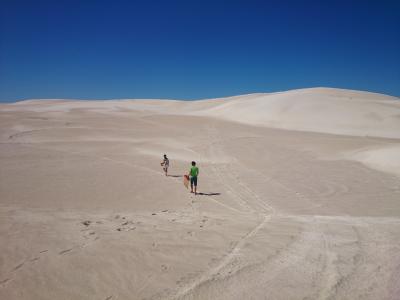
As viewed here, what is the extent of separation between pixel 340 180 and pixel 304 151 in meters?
8.72

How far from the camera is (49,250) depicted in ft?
19.0

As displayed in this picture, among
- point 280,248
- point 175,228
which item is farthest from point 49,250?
point 280,248

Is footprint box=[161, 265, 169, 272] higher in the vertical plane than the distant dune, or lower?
lower

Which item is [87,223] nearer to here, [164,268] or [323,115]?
[164,268]

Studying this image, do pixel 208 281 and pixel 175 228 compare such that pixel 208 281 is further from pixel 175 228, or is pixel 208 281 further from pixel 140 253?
pixel 175 228

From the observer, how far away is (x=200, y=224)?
797 centimetres

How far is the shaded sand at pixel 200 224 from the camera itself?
493 centimetres

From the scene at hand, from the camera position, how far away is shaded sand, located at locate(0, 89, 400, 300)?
4930 millimetres

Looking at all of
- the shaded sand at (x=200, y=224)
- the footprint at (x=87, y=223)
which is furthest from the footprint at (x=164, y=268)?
the footprint at (x=87, y=223)

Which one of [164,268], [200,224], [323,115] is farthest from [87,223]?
[323,115]

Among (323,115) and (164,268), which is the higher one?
(323,115)

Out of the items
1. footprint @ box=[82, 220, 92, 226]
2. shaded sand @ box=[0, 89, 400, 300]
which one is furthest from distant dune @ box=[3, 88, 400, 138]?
footprint @ box=[82, 220, 92, 226]

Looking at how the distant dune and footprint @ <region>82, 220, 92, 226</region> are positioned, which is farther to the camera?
the distant dune

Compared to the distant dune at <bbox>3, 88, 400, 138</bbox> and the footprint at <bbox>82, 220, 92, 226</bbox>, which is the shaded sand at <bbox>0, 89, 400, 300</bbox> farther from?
the distant dune at <bbox>3, 88, 400, 138</bbox>
